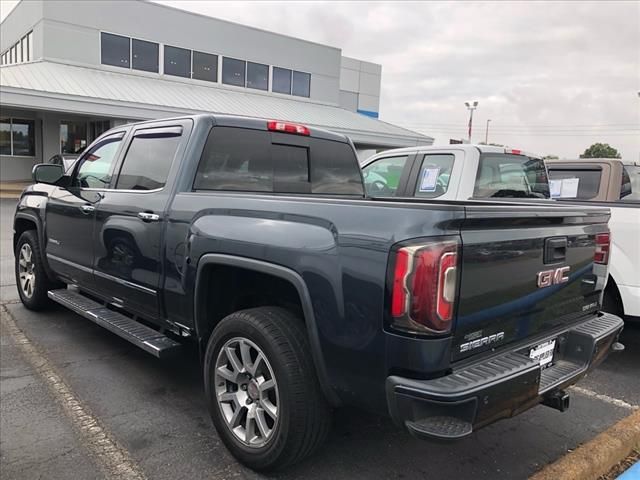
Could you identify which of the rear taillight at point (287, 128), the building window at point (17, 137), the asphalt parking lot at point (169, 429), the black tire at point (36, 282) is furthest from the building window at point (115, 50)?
the rear taillight at point (287, 128)

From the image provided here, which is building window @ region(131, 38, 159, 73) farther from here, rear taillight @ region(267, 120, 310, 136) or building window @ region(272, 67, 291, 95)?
rear taillight @ region(267, 120, 310, 136)

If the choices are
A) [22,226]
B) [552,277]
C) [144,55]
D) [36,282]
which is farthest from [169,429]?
[144,55]

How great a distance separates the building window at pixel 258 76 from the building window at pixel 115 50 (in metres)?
6.39

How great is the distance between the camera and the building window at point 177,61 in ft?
83.4

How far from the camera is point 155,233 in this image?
357 cm

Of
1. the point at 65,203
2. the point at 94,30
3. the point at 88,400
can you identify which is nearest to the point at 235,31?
the point at 94,30

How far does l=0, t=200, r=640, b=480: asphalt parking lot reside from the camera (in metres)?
2.93

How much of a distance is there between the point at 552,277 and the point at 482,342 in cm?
64

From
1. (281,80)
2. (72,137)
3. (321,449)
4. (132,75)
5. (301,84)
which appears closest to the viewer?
(321,449)

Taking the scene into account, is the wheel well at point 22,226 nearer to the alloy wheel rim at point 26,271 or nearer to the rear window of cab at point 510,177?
the alloy wheel rim at point 26,271

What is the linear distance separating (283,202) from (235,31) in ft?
88.2

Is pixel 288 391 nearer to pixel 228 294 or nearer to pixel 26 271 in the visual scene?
pixel 228 294

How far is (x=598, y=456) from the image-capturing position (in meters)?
2.99

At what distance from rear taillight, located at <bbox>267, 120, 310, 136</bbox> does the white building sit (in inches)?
674
